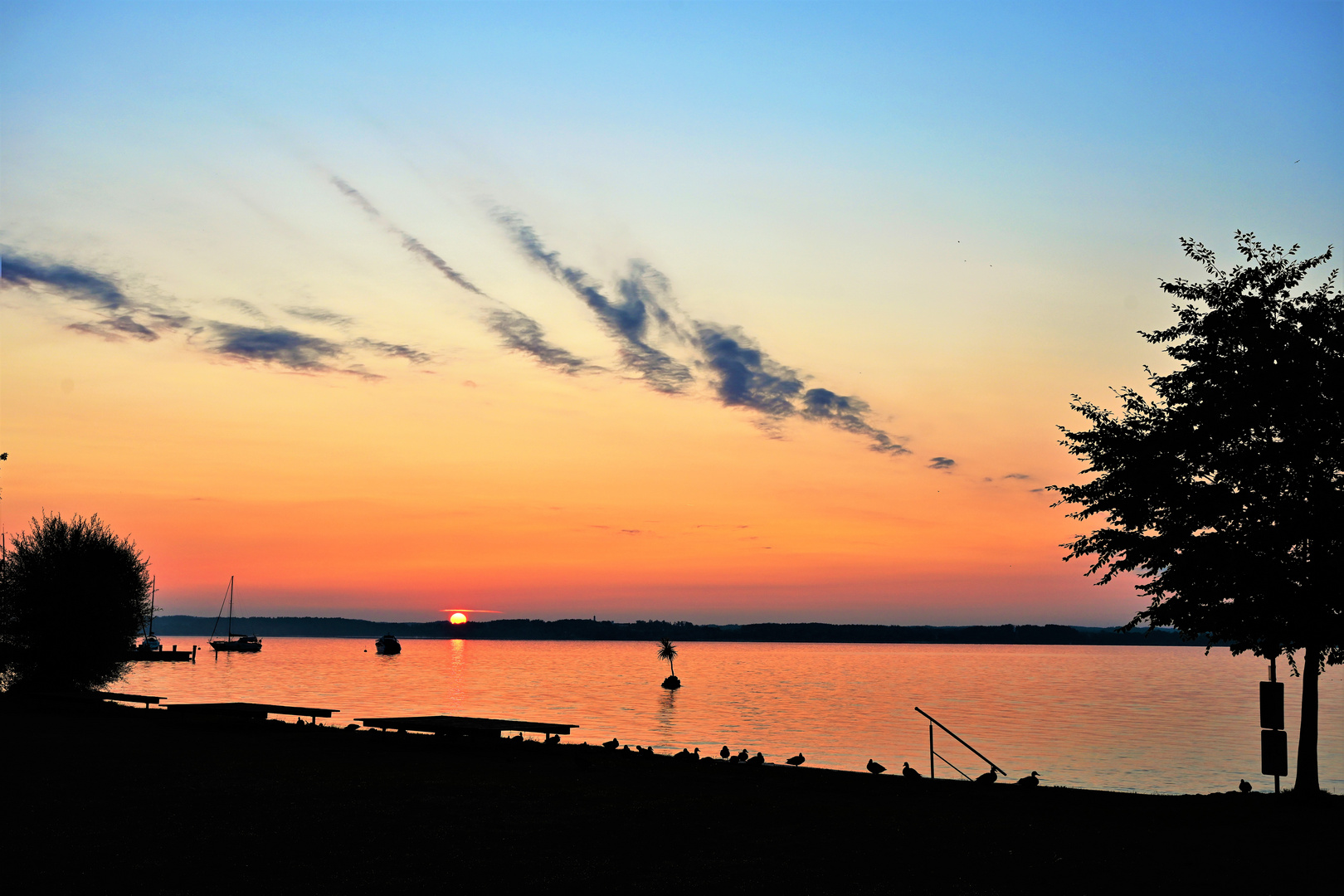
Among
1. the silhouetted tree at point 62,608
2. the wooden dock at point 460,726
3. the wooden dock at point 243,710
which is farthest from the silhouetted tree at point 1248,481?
the silhouetted tree at point 62,608

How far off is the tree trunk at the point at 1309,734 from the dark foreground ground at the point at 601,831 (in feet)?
7.43

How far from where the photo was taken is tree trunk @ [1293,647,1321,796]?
21.6 meters

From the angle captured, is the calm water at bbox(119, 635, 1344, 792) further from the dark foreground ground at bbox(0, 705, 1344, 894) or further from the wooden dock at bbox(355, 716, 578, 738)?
the dark foreground ground at bbox(0, 705, 1344, 894)

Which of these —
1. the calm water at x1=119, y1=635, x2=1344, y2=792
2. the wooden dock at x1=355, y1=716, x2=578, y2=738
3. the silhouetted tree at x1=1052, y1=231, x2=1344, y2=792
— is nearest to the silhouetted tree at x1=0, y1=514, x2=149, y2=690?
the calm water at x1=119, y1=635, x2=1344, y2=792

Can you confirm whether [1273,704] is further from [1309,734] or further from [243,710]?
[243,710]

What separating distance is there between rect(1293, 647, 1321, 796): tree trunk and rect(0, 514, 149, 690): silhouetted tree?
52646 mm

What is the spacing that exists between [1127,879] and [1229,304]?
1532 centimetres

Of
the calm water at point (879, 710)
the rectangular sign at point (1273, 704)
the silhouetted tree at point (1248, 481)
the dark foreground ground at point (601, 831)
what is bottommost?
the calm water at point (879, 710)

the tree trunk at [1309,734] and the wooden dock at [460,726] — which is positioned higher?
the tree trunk at [1309,734]

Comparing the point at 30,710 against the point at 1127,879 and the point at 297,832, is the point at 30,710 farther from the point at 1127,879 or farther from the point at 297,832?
the point at 1127,879

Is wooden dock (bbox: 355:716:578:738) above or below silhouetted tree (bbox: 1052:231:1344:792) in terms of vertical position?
below

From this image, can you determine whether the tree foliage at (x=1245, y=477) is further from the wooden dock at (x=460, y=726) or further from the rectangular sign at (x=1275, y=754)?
the wooden dock at (x=460, y=726)

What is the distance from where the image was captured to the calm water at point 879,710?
52.1 meters

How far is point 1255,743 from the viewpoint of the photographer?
62.7 meters
